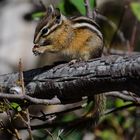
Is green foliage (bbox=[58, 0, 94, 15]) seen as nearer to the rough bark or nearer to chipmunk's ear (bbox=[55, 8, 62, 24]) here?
chipmunk's ear (bbox=[55, 8, 62, 24])

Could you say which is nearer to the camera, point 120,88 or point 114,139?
point 120,88

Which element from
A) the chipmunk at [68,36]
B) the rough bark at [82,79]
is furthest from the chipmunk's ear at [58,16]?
the rough bark at [82,79]

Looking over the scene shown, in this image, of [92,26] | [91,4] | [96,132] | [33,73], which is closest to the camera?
[33,73]

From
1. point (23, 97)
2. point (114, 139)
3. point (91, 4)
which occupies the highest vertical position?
point (91, 4)

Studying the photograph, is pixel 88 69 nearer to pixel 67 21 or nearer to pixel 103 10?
pixel 67 21

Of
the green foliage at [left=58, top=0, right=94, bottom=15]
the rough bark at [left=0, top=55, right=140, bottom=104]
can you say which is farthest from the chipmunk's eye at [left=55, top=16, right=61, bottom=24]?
the rough bark at [left=0, top=55, right=140, bottom=104]

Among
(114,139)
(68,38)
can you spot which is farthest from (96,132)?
(68,38)
